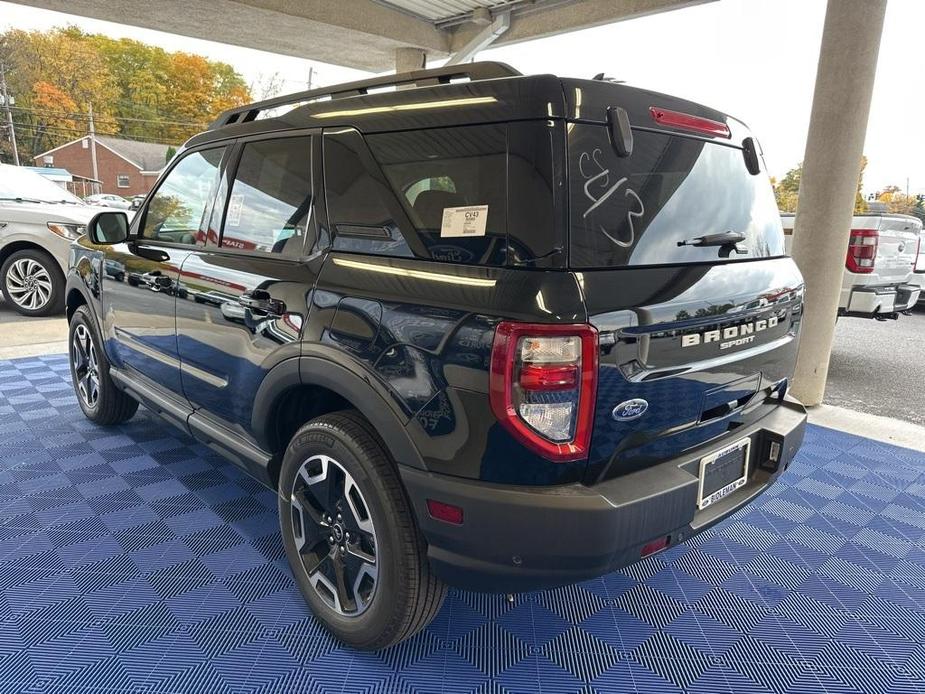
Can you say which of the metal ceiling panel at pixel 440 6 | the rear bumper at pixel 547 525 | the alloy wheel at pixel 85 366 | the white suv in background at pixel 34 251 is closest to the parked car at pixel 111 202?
the white suv in background at pixel 34 251

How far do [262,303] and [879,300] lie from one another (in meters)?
5.98

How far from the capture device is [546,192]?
1.54 m

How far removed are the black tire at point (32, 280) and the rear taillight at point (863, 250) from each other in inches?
348

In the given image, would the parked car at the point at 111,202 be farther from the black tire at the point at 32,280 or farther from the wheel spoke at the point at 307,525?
the wheel spoke at the point at 307,525

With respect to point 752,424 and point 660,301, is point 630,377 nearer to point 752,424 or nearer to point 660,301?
point 660,301

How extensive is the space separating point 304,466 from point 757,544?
2068mm

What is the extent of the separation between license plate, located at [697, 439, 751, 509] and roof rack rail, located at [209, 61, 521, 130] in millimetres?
1306

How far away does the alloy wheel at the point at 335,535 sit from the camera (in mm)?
1906

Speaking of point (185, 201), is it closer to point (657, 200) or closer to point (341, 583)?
point (341, 583)

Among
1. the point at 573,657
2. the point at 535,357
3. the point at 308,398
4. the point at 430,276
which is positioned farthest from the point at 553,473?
the point at 308,398

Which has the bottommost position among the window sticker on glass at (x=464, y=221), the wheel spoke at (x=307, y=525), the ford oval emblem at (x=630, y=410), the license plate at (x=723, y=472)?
the wheel spoke at (x=307, y=525)

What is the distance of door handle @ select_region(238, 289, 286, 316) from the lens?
6.90ft

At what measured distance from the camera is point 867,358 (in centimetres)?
671

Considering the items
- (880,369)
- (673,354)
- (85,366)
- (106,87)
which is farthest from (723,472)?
(106,87)
